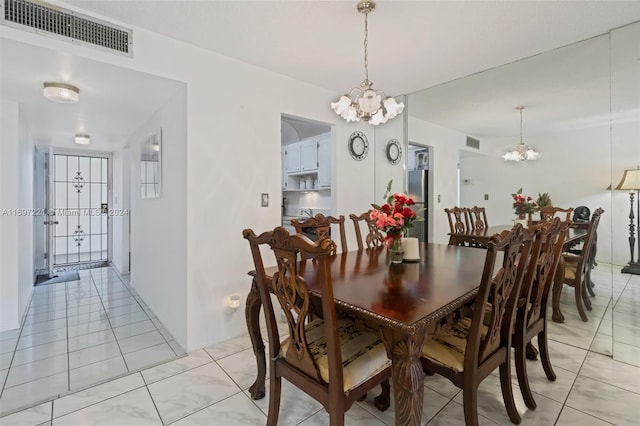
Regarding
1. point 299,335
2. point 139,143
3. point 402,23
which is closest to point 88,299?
point 139,143

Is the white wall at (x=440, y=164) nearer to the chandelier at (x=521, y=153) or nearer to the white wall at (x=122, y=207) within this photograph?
the chandelier at (x=521, y=153)

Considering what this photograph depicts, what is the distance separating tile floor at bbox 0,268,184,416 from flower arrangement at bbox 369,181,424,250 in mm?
1912

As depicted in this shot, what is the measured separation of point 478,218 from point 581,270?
100cm

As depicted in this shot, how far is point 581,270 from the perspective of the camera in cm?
274

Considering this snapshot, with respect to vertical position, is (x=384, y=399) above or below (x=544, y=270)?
below

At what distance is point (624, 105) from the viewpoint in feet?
7.43

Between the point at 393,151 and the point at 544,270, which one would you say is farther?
the point at 393,151

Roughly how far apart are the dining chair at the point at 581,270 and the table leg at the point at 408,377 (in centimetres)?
228

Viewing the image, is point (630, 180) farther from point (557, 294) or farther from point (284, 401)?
point (284, 401)

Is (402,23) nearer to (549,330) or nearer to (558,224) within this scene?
(558,224)

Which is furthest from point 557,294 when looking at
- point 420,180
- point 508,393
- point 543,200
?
point 420,180

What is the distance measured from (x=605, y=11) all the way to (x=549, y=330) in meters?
2.53

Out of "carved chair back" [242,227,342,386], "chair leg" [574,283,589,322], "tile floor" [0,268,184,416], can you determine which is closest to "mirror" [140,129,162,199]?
"tile floor" [0,268,184,416]

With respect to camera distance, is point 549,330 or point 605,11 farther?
point 549,330
